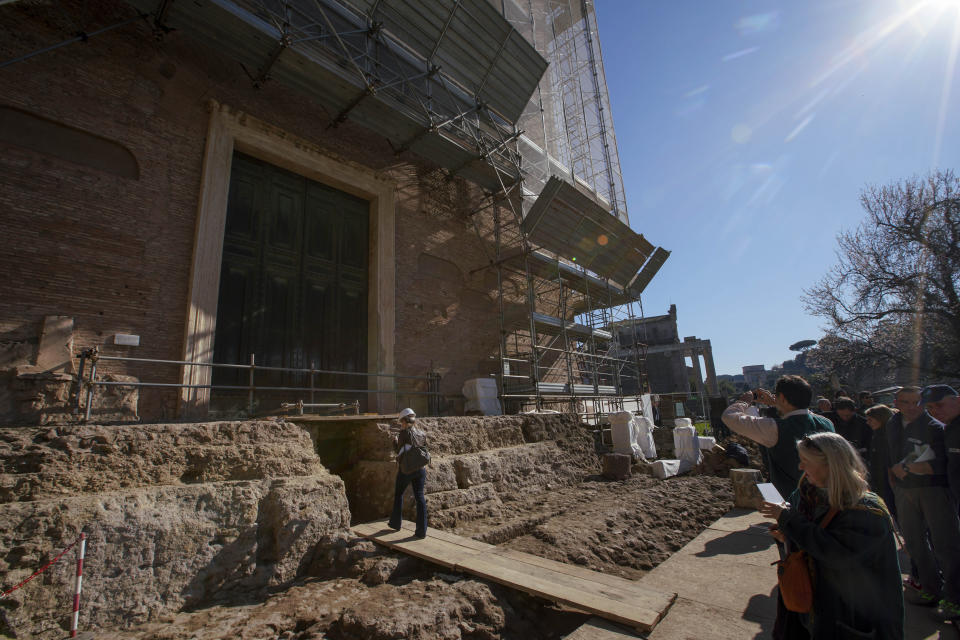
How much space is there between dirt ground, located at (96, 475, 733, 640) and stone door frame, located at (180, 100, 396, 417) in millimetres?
3227

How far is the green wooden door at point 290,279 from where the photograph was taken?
760cm

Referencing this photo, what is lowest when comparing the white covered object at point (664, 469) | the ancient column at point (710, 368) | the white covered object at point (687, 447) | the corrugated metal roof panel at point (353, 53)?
the white covered object at point (664, 469)

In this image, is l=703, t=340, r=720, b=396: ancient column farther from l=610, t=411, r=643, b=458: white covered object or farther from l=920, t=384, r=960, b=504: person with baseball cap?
l=920, t=384, r=960, b=504: person with baseball cap

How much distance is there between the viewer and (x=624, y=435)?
10.1 m

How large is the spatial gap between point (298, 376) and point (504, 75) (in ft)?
27.7

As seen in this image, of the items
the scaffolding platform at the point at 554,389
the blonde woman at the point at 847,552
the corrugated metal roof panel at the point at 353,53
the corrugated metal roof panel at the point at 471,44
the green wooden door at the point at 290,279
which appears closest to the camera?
the blonde woman at the point at 847,552

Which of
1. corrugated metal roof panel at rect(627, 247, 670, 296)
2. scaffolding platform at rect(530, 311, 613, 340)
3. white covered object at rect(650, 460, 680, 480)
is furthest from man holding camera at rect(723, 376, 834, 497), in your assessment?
corrugated metal roof panel at rect(627, 247, 670, 296)

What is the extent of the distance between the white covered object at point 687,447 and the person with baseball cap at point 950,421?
22.6 feet

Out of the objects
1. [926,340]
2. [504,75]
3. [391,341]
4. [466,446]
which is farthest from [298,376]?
[926,340]

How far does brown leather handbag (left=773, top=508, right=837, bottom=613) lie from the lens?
197 cm

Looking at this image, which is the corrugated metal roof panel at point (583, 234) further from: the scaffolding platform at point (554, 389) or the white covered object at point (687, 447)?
the white covered object at point (687, 447)

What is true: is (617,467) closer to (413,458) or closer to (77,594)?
(413,458)

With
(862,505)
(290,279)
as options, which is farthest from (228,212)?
(862,505)

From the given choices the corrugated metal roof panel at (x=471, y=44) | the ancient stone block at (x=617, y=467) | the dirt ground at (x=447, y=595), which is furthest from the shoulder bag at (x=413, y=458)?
the corrugated metal roof panel at (x=471, y=44)
